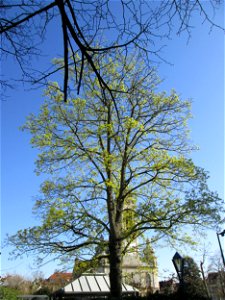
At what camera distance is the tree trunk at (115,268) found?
566 inches

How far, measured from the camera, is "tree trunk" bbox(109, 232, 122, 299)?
47.1 feet

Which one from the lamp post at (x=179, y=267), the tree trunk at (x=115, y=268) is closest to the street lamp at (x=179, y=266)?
the lamp post at (x=179, y=267)

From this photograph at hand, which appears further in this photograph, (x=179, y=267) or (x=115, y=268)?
(x=115, y=268)

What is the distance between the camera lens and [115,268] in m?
14.7

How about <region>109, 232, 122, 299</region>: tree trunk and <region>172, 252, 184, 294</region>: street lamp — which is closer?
<region>172, 252, 184, 294</region>: street lamp

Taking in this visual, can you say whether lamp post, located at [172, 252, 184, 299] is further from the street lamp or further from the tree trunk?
the tree trunk

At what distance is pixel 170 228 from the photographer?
14891 millimetres

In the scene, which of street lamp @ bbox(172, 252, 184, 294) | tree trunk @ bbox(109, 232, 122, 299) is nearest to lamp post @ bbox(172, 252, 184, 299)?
street lamp @ bbox(172, 252, 184, 294)

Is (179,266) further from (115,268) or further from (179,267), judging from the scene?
(115,268)

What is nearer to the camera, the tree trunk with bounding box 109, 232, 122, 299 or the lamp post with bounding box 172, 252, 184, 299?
the lamp post with bounding box 172, 252, 184, 299

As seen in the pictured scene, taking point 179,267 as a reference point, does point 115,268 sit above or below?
above

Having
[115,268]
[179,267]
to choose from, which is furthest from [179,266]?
[115,268]

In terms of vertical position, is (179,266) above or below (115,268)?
A: below

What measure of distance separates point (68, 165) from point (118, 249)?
15.8ft
